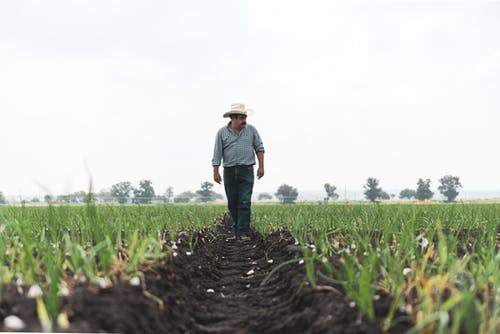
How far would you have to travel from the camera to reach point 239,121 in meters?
7.37

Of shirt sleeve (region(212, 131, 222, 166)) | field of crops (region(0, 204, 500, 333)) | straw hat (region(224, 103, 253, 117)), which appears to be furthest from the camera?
shirt sleeve (region(212, 131, 222, 166))

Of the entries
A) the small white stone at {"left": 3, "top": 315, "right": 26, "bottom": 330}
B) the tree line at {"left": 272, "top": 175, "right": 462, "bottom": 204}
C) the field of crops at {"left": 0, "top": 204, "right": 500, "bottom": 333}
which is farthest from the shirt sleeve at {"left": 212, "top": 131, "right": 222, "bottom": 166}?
the tree line at {"left": 272, "top": 175, "right": 462, "bottom": 204}

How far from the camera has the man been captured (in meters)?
7.36

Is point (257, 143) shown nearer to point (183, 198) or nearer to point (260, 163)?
point (260, 163)

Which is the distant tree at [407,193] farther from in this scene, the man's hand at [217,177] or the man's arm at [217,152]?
the man's arm at [217,152]

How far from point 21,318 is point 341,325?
1331 millimetres

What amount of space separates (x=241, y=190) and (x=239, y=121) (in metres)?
1.01

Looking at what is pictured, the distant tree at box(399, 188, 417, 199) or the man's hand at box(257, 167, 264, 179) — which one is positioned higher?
the distant tree at box(399, 188, 417, 199)

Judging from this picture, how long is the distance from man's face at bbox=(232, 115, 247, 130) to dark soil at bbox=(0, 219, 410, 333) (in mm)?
2706

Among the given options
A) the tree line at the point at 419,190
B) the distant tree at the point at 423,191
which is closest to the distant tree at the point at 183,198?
the tree line at the point at 419,190

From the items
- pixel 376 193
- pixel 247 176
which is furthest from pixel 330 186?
pixel 247 176

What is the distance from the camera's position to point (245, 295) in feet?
12.8

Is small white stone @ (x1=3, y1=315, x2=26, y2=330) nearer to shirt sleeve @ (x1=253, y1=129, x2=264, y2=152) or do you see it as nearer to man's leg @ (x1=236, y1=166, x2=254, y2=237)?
man's leg @ (x1=236, y1=166, x2=254, y2=237)

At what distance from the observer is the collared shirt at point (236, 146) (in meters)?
7.36
